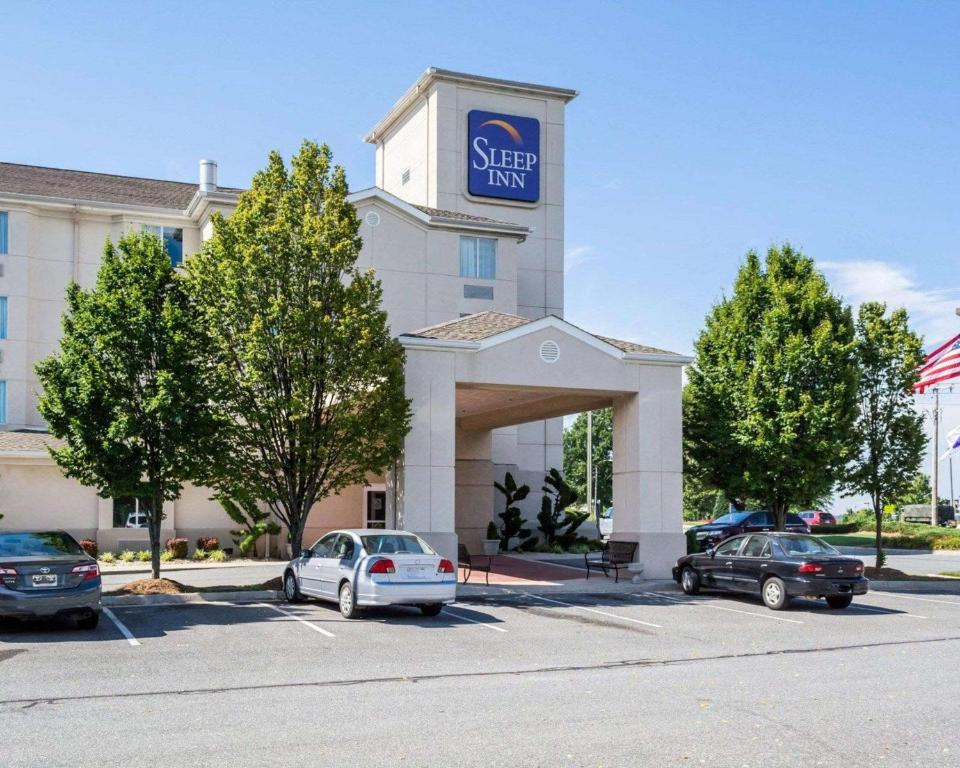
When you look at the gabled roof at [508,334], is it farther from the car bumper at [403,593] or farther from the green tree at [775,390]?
the car bumper at [403,593]

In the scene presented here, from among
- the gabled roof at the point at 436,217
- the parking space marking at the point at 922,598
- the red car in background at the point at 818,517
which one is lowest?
the red car in background at the point at 818,517

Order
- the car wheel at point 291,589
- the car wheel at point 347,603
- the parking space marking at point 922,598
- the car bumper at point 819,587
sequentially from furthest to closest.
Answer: the parking space marking at point 922,598 → the car wheel at point 291,589 → the car bumper at point 819,587 → the car wheel at point 347,603

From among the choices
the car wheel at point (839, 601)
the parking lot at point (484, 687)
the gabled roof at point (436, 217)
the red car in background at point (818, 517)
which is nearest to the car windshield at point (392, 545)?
the parking lot at point (484, 687)

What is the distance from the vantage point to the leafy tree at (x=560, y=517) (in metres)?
37.5

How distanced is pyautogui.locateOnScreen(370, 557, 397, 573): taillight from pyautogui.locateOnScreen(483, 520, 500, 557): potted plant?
49.7 ft

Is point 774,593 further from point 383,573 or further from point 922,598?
point 383,573

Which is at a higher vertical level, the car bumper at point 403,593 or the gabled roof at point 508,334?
the gabled roof at point 508,334

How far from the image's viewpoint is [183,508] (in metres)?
33.9

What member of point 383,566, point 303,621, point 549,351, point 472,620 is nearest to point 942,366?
point 549,351

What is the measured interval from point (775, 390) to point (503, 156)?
20.3 m

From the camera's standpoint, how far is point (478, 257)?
37.6m

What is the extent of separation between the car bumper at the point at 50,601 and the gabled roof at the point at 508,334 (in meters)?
8.96

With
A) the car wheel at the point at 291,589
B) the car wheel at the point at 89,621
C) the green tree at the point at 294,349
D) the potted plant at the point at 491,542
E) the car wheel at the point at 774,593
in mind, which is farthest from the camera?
the potted plant at the point at 491,542

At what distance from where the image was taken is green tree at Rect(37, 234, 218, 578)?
19812mm
